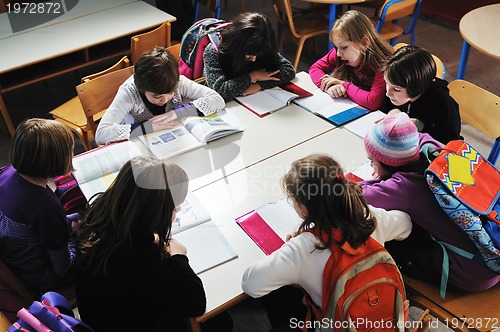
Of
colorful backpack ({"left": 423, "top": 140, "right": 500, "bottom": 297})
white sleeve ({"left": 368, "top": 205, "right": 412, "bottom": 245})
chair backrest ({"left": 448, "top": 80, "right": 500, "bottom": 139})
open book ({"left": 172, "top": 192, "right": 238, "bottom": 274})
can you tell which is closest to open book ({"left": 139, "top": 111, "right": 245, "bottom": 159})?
open book ({"left": 172, "top": 192, "right": 238, "bottom": 274})

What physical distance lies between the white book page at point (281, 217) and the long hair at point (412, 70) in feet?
2.49

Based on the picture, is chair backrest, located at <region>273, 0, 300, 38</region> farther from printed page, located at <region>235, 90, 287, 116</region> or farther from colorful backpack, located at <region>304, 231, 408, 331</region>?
colorful backpack, located at <region>304, 231, 408, 331</region>

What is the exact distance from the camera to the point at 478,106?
6.77ft

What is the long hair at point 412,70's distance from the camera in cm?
189

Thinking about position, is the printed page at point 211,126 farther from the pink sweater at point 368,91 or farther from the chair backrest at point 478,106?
the chair backrest at point 478,106

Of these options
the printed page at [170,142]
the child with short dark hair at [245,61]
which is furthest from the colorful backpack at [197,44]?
the printed page at [170,142]

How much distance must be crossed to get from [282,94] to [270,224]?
3.09ft

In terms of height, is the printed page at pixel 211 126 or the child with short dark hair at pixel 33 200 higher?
the child with short dark hair at pixel 33 200

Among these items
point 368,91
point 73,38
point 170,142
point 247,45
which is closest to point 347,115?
point 368,91

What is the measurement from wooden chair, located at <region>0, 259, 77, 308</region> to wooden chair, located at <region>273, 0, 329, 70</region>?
2.66 metres

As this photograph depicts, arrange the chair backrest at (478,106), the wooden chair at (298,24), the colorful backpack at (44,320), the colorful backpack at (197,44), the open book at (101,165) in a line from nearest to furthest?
the colorful backpack at (44,320) → the open book at (101,165) → the chair backrest at (478,106) → the colorful backpack at (197,44) → the wooden chair at (298,24)

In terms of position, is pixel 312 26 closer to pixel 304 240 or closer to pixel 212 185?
pixel 212 185

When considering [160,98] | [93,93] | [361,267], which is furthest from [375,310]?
[93,93]

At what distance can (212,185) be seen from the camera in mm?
1760
